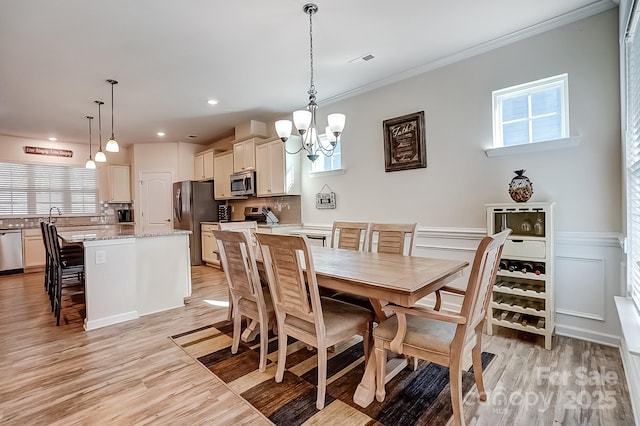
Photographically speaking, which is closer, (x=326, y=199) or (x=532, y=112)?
(x=532, y=112)

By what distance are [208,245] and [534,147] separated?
5.44m

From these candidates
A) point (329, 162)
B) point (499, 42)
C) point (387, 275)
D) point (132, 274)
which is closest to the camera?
point (387, 275)

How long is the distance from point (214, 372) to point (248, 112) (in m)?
3.92

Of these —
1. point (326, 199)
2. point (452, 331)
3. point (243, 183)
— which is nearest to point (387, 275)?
point (452, 331)

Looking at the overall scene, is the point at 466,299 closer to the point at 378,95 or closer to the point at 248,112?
the point at 378,95

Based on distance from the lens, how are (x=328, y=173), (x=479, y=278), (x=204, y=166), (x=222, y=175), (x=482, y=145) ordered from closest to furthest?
(x=479, y=278) → (x=482, y=145) → (x=328, y=173) → (x=222, y=175) → (x=204, y=166)

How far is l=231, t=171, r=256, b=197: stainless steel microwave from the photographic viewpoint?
209 inches

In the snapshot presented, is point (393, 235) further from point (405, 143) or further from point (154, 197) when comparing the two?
point (154, 197)

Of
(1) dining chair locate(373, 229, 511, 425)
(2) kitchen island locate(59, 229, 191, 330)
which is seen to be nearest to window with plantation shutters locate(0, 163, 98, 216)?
(2) kitchen island locate(59, 229, 191, 330)

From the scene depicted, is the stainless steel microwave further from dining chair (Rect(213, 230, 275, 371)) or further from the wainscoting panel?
the wainscoting panel

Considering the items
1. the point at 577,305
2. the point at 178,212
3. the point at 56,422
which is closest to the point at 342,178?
the point at 577,305

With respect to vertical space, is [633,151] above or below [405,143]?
below

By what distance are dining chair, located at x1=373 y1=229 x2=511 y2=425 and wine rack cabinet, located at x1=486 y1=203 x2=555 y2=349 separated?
103 centimetres

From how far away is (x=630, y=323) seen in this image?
62.0 inches
